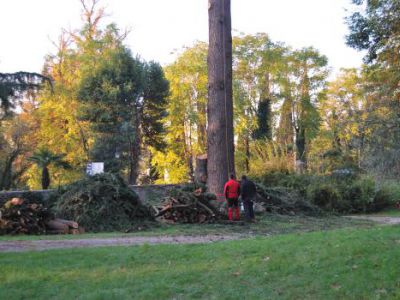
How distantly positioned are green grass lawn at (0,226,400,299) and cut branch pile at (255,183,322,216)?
11208mm

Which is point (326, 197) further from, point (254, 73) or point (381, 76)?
point (254, 73)

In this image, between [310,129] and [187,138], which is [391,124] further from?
[310,129]

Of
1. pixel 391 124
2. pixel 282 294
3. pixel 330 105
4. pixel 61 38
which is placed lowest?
pixel 282 294

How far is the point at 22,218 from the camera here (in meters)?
15.4

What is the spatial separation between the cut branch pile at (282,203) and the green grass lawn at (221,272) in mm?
11208

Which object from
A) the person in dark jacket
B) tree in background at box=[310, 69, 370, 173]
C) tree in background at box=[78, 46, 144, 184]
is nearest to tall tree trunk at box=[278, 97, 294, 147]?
tree in background at box=[310, 69, 370, 173]

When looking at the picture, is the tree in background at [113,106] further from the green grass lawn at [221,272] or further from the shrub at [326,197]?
the green grass lawn at [221,272]

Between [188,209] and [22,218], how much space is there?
5435mm

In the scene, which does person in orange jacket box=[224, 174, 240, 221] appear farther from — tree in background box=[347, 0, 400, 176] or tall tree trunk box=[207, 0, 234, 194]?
tree in background box=[347, 0, 400, 176]

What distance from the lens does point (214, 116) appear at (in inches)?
774

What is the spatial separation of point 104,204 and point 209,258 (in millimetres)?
8267

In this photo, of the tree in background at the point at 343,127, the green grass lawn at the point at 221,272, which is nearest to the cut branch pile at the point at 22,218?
the green grass lawn at the point at 221,272

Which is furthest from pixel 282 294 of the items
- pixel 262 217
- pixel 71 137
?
pixel 71 137

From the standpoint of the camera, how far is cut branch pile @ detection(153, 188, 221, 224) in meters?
17.8
